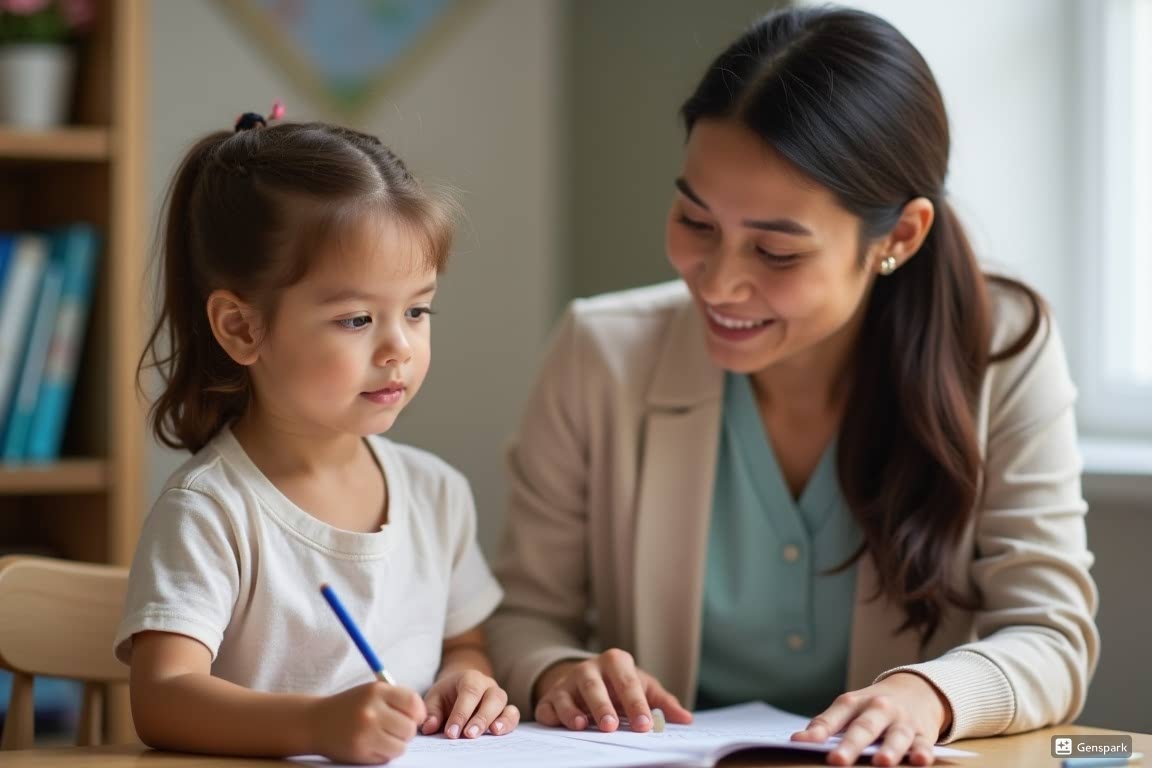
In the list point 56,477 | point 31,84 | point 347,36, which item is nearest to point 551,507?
point 56,477

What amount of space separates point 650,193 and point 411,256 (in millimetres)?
1364

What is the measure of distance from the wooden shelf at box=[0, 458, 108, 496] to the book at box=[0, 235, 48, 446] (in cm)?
9

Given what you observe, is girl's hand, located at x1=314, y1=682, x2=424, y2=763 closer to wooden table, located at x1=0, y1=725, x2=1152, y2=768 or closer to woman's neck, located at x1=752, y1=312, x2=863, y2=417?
wooden table, located at x1=0, y1=725, x2=1152, y2=768

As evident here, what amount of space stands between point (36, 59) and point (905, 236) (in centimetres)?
134

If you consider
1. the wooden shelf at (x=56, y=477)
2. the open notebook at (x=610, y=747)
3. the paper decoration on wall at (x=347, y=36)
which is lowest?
the wooden shelf at (x=56, y=477)

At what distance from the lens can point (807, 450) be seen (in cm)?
156

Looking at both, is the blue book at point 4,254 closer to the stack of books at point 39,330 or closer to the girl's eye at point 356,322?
the stack of books at point 39,330

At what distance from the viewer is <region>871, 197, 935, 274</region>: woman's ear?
1424mm

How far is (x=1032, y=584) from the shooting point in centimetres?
138

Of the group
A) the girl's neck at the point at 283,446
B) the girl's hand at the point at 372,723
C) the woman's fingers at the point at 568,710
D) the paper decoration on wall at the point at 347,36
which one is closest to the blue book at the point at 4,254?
the paper decoration on wall at the point at 347,36

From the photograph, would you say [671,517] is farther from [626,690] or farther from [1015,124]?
[1015,124]

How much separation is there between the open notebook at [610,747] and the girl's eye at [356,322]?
34 centimetres

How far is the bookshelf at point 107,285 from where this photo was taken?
6.52 feet

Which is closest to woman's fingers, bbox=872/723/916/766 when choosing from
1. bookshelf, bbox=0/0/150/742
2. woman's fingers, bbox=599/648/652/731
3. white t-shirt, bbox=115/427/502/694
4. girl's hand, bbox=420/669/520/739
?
woman's fingers, bbox=599/648/652/731
